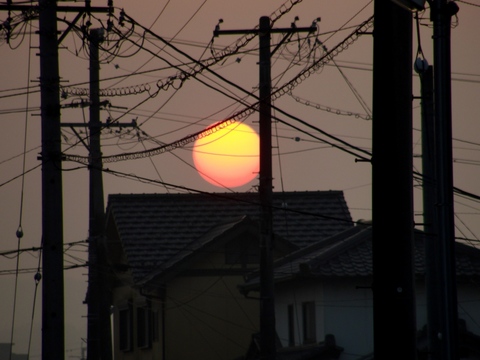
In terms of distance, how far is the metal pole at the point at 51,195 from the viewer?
54.1ft

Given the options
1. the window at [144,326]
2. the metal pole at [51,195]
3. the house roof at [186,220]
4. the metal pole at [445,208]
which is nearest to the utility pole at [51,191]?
the metal pole at [51,195]

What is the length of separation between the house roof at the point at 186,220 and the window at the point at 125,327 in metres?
3.85

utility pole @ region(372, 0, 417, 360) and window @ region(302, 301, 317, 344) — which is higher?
utility pole @ region(372, 0, 417, 360)

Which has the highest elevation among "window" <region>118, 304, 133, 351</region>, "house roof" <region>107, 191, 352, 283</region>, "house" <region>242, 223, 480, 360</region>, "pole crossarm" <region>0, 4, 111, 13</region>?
"pole crossarm" <region>0, 4, 111, 13</region>

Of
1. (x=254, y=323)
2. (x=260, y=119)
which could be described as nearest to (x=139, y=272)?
(x=254, y=323)

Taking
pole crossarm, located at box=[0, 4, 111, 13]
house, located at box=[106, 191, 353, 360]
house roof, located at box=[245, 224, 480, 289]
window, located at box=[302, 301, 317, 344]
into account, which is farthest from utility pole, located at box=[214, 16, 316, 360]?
house, located at box=[106, 191, 353, 360]

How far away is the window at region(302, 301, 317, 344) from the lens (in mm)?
28500

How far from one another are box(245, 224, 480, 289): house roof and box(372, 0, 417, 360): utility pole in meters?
18.0

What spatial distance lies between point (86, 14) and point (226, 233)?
17.0 m

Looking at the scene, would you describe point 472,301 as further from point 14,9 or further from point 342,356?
point 14,9

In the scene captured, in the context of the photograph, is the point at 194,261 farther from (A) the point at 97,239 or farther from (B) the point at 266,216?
(B) the point at 266,216

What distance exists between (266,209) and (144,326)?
1856 centimetres

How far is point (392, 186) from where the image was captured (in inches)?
343

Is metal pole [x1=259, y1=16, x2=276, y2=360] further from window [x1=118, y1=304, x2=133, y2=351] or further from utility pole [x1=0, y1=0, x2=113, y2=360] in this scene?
window [x1=118, y1=304, x2=133, y2=351]
